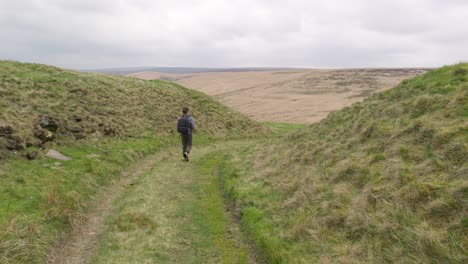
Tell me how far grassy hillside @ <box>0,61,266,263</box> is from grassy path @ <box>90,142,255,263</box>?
160 cm

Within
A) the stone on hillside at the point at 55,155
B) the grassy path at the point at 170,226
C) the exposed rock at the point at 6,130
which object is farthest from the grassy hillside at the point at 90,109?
the grassy path at the point at 170,226

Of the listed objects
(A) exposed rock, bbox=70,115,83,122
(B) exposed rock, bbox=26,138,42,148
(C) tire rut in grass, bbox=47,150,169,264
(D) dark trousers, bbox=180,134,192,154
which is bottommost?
(C) tire rut in grass, bbox=47,150,169,264

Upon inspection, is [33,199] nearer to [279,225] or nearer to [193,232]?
[193,232]

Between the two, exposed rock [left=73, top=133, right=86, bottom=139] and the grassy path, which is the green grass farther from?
the grassy path

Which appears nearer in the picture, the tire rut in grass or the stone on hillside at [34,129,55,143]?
the tire rut in grass

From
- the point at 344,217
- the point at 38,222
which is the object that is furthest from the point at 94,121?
the point at 344,217

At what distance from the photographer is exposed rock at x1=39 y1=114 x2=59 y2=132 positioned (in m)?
19.5

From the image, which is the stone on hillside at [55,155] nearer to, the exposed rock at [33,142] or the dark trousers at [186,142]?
the exposed rock at [33,142]

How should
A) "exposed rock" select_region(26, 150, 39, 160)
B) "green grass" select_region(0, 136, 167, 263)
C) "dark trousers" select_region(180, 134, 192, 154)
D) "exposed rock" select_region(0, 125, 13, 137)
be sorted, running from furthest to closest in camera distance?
"dark trousers" select_region(180, 134, 192, 154) < "exposed rock" select_region(0, 125, 13, 137) < "exposed rock" select_region(26, 150, 39, 160) < "green grass" select_region(0, 136, 167, 263)

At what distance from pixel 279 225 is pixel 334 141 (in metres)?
7.56

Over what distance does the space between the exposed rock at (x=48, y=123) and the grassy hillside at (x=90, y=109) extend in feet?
0.17

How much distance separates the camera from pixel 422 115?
13922 millimetres

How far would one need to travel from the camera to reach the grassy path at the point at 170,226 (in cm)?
960

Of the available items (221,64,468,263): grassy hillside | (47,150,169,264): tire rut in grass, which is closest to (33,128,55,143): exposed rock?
(47,150,169,264): tire rut in grass
